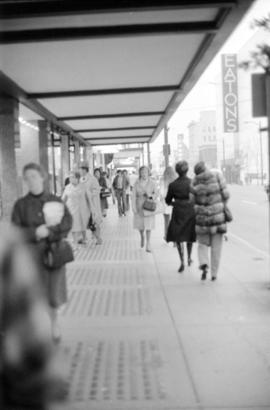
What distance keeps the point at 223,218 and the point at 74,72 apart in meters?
4.10

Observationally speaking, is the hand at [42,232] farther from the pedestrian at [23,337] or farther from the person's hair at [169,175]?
the person's hair at [169,175]

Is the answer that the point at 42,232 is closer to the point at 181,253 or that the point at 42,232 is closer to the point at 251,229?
the point at 181,253

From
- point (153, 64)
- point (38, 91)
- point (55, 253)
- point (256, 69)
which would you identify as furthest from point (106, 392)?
point (38, 91)

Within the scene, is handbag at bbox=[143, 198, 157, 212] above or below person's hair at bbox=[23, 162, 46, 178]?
below

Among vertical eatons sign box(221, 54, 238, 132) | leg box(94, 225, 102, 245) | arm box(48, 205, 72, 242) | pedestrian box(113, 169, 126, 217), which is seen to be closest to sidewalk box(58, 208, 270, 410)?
arm box(48, 205, 72, 242)

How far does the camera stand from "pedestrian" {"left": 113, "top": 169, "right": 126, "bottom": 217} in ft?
68.3

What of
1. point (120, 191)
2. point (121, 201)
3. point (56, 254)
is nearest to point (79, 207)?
point (56, 254)

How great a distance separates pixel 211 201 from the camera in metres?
7.41

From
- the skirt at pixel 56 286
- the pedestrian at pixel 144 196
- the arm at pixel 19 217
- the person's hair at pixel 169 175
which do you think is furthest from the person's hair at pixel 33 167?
the pedestrian at pixel 144 196

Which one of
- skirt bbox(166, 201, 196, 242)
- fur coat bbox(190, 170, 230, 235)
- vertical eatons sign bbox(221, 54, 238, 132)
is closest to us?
vertical eatons sign bbox(221, 54, 238, 132)

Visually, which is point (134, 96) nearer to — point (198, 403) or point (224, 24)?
point (224, 24)

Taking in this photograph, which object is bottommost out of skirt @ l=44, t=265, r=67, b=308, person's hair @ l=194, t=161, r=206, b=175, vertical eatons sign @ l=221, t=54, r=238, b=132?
skirt @ l=44, t=265, r=67, b=308

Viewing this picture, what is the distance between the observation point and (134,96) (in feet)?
42.4

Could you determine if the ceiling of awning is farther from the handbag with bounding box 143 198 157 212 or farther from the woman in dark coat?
the handbag with bounding box 143 198 157 212
